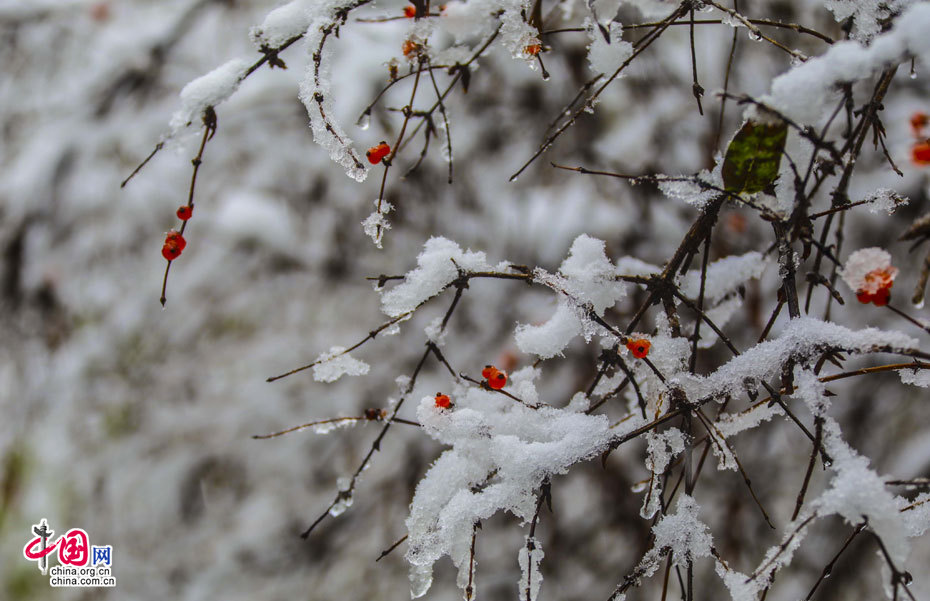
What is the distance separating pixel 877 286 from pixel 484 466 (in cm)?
58

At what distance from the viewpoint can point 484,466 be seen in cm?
89

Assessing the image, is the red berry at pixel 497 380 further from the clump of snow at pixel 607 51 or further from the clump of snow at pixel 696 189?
the clump of snow at pixel 607 51

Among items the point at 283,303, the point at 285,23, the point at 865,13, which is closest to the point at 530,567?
the point at 285,23

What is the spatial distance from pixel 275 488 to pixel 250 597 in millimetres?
496

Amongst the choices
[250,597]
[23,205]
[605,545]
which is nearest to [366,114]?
[605,545]

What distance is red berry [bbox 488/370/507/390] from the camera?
916mm

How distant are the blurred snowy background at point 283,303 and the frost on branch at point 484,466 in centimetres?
183

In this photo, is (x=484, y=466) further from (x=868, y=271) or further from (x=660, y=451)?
(x=868, y=271)

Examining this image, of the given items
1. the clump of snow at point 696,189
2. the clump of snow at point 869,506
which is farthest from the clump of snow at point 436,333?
the clump of snow at point 869,506

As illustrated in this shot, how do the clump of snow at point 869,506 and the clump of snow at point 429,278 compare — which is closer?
the clump of snow at point 869,506

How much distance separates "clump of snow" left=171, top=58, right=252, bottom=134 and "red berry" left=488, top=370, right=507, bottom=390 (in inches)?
21.4

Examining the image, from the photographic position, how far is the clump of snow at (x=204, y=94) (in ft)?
2.61

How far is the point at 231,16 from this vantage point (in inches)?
116

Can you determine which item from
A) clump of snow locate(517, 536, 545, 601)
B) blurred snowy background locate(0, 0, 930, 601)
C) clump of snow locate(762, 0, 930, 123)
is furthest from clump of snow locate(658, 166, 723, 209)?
blurred snowy background locate(0, 0, 930, 601)
